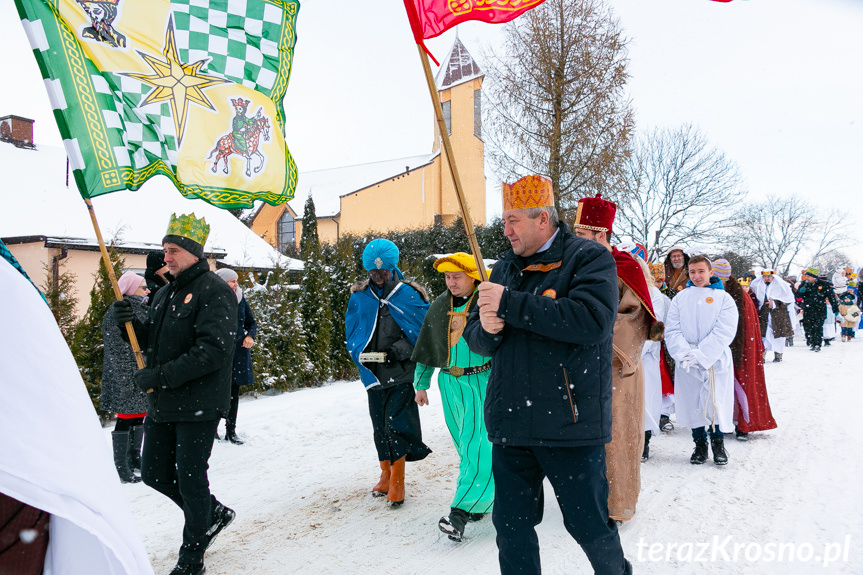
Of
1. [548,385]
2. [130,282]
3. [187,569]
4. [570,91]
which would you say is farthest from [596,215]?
[570,91]

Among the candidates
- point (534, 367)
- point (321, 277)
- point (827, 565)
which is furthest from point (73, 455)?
point (321, 277)

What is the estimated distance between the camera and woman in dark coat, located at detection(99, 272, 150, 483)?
5.61 meters

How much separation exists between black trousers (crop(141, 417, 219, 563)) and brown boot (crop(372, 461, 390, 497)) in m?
1.72

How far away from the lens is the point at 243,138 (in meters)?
4.12

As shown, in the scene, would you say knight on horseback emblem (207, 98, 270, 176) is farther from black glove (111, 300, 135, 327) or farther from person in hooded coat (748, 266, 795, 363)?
person in hooded coat (748, 266, 795, 363)

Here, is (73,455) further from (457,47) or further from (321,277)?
(457,47)

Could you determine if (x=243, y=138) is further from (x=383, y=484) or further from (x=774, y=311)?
(x=774, y=311)

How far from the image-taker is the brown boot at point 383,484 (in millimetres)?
4996

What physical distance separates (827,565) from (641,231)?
86.2 feet

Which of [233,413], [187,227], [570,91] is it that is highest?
[570,91]

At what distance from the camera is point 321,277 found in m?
11.2

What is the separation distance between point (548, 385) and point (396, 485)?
8.32 feet

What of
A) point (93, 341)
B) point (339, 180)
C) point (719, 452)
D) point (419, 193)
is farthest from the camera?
point (339, 180)

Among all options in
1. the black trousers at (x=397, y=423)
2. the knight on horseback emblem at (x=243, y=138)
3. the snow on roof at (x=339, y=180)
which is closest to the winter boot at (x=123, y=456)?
the black trousers at (x=397, y=423)
